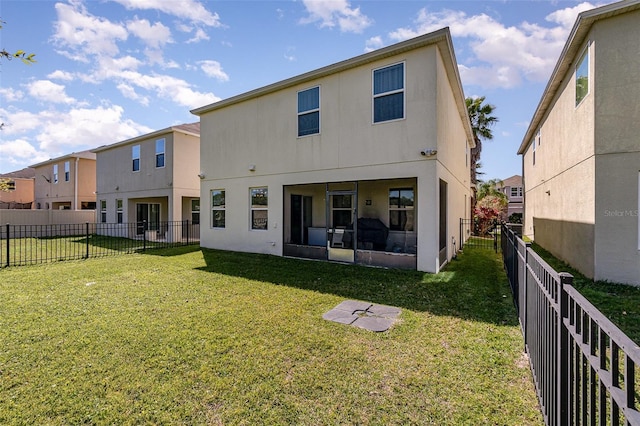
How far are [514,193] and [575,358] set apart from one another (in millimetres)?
49976

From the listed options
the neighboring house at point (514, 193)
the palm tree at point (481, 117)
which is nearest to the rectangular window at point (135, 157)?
the palm tree at point (481, 117)

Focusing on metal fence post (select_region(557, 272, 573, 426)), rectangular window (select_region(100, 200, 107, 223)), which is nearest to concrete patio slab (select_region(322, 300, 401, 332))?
metal fence post (select_region(557, 272, 573, 426))

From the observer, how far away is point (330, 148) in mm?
9586

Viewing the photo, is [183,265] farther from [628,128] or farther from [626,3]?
[626,3]

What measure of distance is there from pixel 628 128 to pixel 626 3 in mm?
2552

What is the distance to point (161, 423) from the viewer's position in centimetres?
257

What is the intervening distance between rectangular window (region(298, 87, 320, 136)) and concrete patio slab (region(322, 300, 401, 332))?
617 cm

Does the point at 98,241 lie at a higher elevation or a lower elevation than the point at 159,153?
lower

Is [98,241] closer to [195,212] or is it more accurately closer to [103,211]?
[195,212]

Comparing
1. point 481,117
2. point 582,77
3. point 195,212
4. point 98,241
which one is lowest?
point 98,241

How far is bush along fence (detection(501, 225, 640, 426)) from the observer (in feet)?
4.03

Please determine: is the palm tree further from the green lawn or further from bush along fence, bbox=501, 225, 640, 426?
bush along fence, bbox=501, 225, 640, 426

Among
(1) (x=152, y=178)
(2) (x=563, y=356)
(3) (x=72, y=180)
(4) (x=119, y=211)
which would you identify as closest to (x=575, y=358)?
(2) (x=563, y=356)

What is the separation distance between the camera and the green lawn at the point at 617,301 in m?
4.53
